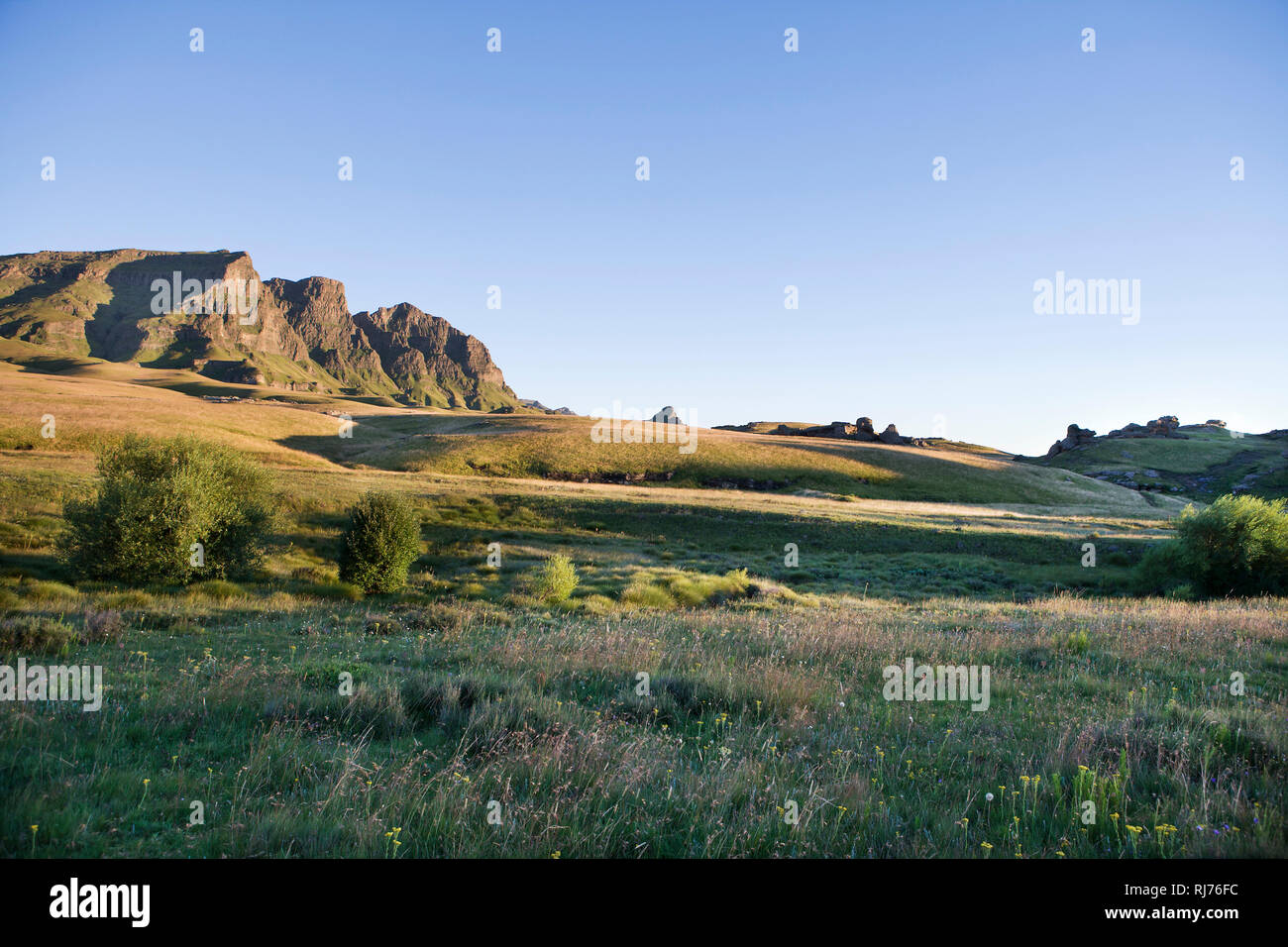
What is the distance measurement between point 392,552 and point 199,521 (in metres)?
6.30

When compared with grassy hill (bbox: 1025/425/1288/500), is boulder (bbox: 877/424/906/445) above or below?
above

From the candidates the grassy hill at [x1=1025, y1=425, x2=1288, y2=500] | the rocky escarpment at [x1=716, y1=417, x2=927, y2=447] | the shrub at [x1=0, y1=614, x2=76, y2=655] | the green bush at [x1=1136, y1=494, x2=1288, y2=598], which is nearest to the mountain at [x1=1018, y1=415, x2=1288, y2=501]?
the grassy hill at [x1=1025, y1=425, x2=1288, y2=500]

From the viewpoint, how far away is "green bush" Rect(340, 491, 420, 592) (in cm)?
2170

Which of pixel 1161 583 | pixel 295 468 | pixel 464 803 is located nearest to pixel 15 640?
pixel 464 803

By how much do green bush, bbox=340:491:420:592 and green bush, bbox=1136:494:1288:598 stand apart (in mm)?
32886

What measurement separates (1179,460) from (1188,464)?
3.10 meters

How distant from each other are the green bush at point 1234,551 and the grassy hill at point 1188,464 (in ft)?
283

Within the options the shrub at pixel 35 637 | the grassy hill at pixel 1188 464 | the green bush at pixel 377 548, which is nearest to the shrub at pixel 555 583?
the green bush at pixel 377 548

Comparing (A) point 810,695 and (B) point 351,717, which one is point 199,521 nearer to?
(B) point 351,717

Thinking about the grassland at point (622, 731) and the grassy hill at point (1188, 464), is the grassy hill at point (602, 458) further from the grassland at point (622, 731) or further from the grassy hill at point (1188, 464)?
the grassland at point (622, 731)

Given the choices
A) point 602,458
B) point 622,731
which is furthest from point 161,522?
point 602,458

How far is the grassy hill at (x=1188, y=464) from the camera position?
10300 cm

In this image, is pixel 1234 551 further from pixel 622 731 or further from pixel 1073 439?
pixel 1073 439

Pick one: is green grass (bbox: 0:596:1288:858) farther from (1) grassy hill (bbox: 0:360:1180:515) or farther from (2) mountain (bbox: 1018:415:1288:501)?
(2) mountain (bbox: 1018:415:1288:501)
